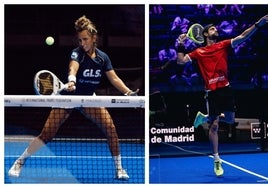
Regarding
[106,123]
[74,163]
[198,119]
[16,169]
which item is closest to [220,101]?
[198,119]

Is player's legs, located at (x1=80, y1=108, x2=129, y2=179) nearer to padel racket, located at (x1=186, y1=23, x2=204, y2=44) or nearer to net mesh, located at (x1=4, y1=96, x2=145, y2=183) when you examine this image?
net mesh, located at (x1=4, y1=96, x2=145, y2=183)

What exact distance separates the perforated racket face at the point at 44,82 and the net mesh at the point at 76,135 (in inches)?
2.2

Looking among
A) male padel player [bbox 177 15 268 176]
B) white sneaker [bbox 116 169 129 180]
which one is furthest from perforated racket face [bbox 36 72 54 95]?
male padel player [bbox 177 15 268 176]

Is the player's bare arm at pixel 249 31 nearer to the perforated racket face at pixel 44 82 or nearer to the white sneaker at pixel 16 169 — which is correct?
the perforated racket face at pixel 44 82

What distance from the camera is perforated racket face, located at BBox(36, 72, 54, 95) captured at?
4602 millimetres

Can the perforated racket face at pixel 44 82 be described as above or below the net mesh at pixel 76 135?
above

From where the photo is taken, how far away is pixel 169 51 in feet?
15.1

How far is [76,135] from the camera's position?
4648 millimetres

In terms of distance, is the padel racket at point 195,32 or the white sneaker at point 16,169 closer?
the padel racket at point 195,32

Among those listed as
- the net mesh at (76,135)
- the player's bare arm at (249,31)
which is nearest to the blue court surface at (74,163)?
the net mesh at (76,135)

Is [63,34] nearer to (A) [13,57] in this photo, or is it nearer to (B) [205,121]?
(A) [13,57]

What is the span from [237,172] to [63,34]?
79.0 inches

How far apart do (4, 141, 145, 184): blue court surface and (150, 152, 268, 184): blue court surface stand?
23 cm

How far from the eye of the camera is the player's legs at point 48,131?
4.63 m
